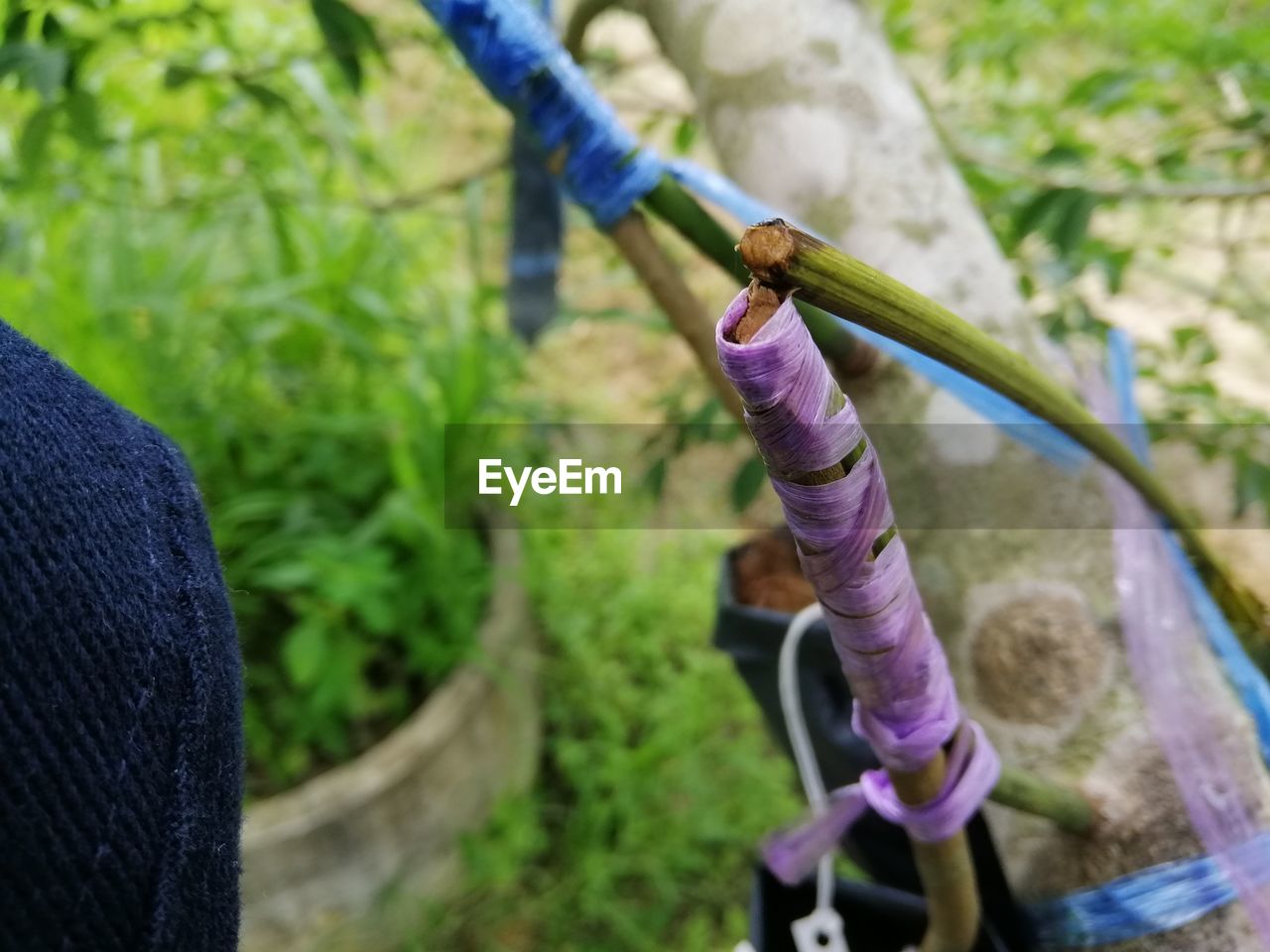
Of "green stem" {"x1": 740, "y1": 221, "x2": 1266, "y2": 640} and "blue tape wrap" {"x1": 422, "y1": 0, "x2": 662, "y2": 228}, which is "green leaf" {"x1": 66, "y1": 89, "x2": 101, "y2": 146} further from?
"green stem" {"x1": 740, "y1": 221, "x2": 1266, "y2": 640}

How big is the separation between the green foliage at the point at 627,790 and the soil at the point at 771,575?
697 mm

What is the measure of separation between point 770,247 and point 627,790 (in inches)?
51.3

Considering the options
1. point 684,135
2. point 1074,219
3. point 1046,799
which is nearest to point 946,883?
point 1046,799

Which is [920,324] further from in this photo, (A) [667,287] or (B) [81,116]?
(B) [81,116]

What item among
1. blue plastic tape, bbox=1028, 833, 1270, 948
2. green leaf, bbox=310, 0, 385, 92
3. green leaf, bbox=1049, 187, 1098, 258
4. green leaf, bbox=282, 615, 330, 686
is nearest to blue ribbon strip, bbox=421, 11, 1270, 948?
blue plastic tape, bbox=1028, 833, 1270, 948

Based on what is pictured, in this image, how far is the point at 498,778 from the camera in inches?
56.6

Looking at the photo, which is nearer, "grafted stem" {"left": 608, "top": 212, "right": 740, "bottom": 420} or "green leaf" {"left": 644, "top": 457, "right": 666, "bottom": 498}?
"grafted stem" {"left": 608, "top": 212, "right": 740, "bottom": 420}

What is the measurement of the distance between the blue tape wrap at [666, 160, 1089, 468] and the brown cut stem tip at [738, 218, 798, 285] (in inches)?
7.1

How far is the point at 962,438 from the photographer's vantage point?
50 cm

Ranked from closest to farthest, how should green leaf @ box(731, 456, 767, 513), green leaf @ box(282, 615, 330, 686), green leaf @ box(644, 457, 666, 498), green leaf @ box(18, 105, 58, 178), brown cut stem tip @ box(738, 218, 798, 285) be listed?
brown cut stem tip @ box(738, 218, 798, 285) → green leaf @ box(18, 105, 58, 178) → green leaf @ box(731, 456, 767, 513) → green leaf @ box(644, 457, 666, 498) → green leaf @ box(282, 615, 330, 686)

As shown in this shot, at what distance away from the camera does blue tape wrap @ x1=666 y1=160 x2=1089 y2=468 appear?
0.42m

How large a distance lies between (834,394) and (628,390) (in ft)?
6.58

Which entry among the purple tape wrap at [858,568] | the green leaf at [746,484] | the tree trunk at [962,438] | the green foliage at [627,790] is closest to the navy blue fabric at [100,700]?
the purple tape wrap at [858,568]

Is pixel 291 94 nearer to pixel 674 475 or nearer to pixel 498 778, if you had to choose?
pixel 674 475
